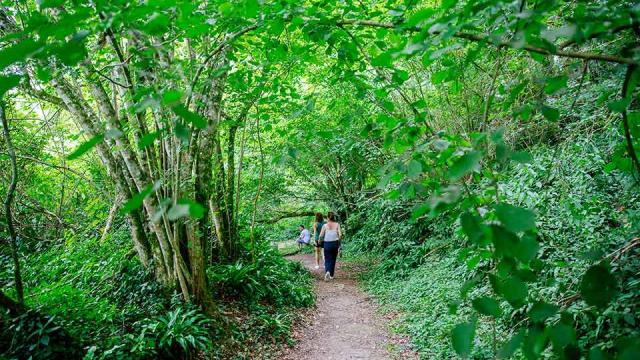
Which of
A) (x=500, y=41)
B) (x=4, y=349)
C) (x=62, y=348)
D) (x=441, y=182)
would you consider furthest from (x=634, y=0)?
(x=4, y=349)

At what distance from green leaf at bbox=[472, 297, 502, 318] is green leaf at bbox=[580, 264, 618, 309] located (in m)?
0.24

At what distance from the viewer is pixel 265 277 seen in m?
7.51

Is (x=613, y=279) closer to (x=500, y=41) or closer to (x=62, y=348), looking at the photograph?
(x=500, y=41)

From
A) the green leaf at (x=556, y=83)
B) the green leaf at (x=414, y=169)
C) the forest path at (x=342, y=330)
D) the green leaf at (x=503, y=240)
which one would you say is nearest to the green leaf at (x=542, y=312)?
the green leaf at (x=503, y=240)

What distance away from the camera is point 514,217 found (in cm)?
99

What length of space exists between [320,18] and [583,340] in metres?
3.57

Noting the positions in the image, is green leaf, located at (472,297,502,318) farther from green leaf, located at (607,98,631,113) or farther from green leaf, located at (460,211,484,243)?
green leaf, located at (607,98,631,113)

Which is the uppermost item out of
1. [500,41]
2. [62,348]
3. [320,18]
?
[320,18]

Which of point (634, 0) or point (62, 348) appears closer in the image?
point (634, 0)

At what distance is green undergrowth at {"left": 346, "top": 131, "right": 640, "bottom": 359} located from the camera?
3.21m

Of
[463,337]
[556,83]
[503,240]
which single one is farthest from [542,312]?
[556,83]

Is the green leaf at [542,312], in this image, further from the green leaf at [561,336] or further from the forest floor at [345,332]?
the forest floor at [345,332]

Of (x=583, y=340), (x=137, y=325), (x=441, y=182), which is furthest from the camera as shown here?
(x=137, y=325)

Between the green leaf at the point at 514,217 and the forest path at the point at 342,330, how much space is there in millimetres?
5107
